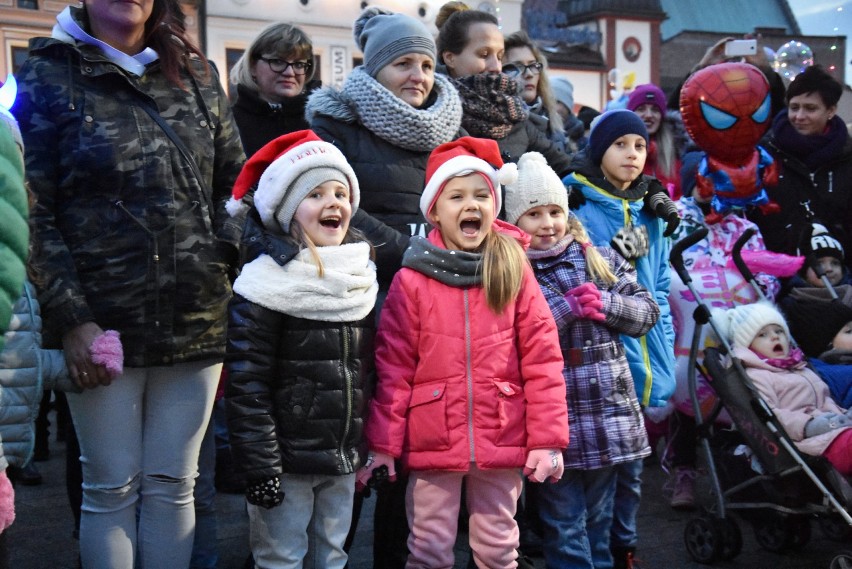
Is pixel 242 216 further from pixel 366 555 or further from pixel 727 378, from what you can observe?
pixel 727 378

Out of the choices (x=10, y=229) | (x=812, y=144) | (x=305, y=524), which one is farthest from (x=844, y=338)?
(x=10, y=229)

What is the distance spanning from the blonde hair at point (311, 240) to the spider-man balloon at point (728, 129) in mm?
2497

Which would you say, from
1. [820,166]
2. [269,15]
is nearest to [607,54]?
[269,15]

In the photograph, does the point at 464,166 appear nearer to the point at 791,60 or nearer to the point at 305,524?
the point at 305,524

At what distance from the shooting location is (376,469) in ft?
11.4

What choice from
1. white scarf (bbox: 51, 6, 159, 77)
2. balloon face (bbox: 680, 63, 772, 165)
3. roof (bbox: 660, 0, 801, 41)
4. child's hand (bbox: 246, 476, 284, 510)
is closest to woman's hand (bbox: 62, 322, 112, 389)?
child's hand (bbox: 246, 476, 284, 510)

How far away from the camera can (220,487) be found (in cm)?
555

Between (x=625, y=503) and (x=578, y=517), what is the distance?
363 mm

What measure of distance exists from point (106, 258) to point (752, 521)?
309cm

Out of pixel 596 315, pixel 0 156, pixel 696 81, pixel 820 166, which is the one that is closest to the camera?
pixel 0 156

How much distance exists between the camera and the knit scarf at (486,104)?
14.9ft

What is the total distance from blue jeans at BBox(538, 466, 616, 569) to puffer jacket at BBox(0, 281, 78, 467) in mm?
1846

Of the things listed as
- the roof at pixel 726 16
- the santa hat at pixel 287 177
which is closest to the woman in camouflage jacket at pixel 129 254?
the santa hat at pixel 287 177

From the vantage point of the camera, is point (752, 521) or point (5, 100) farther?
point (752, 521)
